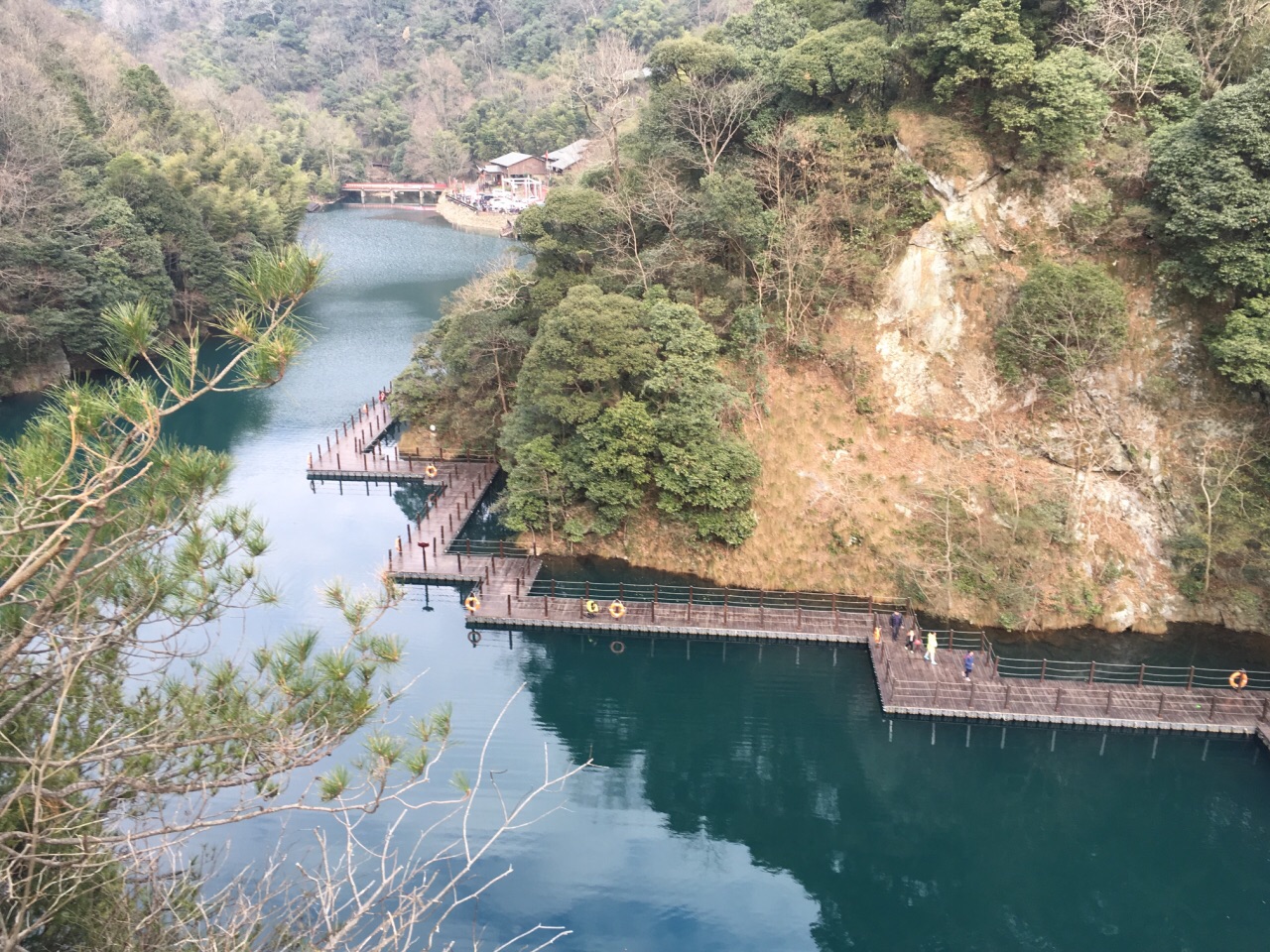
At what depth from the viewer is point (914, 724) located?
761 inches

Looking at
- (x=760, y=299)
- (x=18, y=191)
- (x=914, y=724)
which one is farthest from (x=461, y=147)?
(x=914, y=724)

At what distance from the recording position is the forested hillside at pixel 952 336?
21.5 m

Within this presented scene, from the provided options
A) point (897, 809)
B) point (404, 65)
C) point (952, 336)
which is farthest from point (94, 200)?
point (404, 65)

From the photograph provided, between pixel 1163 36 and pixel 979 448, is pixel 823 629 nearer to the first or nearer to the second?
pixel 979 448

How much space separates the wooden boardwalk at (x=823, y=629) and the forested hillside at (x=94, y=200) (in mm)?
10502

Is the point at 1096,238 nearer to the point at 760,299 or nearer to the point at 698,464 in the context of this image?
the point at 760,299

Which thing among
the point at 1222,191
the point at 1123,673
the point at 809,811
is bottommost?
the point at 809,811

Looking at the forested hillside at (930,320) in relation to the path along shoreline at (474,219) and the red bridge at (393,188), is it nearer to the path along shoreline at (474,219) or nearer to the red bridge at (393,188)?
the path along shoreline at (474,219)

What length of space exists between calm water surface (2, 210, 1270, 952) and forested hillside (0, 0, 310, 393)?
16.5 metres

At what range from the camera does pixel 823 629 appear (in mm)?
21719

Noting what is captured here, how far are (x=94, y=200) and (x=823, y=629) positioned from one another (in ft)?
110

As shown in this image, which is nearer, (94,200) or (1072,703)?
(1072,703)

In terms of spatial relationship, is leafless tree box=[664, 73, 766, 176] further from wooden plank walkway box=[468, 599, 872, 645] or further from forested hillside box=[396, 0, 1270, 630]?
wooden plank walkway box=[468, 599, 872, 645]

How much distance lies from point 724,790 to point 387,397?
2074cm
